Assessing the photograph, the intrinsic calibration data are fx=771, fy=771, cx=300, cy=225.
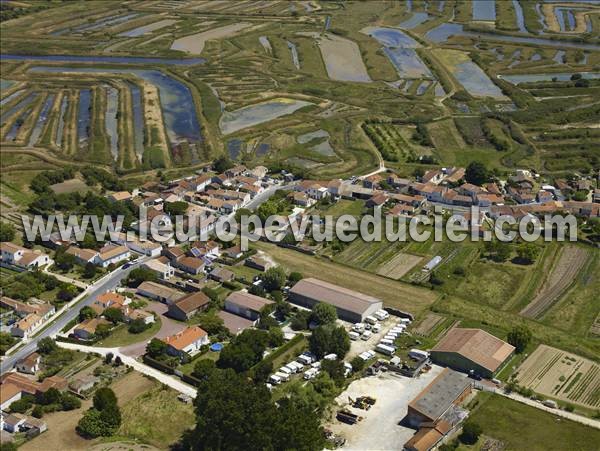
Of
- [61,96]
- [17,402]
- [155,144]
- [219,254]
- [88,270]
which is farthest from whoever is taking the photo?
[61,96]

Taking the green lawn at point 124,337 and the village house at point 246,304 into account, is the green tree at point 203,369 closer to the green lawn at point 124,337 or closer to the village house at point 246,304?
the green lawn at point 124,337

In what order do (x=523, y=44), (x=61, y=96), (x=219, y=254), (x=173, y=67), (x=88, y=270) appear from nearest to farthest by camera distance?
(x=88, y=270)
(x=219, y=254)
(x=61, y=96)
(x=173, y=67)
(x=523, y=44)

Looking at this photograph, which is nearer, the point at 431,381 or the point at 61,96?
the point at 431,381

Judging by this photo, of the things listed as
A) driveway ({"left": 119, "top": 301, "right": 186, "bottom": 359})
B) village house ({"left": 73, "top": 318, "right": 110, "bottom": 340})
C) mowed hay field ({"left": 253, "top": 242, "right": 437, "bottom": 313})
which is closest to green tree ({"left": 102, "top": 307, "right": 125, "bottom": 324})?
village house ({"left": 73, "top": 318, "right": 110, "bottom": 340})

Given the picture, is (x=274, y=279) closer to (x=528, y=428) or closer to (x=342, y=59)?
(x=528, y=428)

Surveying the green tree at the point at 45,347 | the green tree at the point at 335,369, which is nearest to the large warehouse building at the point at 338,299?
the green tree at the point at 335,369

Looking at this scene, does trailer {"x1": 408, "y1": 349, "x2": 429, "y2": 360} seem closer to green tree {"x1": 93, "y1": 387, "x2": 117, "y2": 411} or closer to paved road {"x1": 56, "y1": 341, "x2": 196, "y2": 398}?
paved road {"x1": 56, "y1": 341, "x2": 196, "y2": 398}

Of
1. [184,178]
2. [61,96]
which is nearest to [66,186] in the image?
[184,178]

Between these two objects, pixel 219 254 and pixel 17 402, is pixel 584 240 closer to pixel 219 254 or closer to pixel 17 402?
pixel 219 254

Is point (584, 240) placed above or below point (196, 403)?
below
